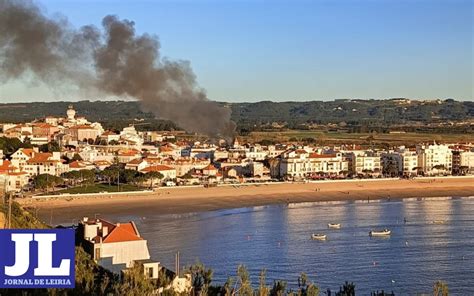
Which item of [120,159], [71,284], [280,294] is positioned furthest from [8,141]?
[71,284]

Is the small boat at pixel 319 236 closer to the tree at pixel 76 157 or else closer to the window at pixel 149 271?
the window at pixel 149 271

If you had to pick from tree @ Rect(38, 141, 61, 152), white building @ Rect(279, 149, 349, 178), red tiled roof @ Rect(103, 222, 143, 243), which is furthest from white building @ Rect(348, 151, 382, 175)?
red tiled roof @ Rect(103, 222, 143, 243)

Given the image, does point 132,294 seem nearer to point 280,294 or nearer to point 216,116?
point 280,294

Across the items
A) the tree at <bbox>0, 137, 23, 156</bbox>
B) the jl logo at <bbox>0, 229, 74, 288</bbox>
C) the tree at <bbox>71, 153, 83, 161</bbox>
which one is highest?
the tree at <bbox>0, 137, 23, 156</bbox>

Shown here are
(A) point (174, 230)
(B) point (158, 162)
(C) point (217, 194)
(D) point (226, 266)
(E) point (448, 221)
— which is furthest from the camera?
(B) point (158, 162)

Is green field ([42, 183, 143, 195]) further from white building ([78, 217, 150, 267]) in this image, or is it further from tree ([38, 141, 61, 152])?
white building ([78, 217, 150, 267])

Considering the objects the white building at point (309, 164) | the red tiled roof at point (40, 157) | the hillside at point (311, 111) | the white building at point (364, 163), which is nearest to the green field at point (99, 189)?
the red tiled roof at point (40, 157)

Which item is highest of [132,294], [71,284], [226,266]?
[71,284]
